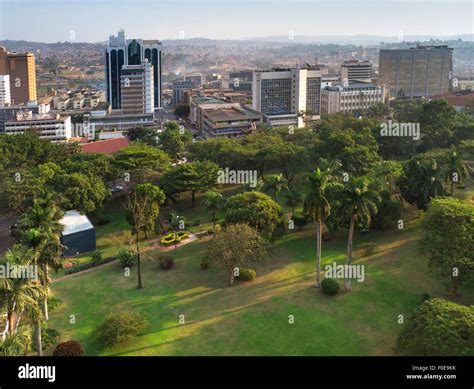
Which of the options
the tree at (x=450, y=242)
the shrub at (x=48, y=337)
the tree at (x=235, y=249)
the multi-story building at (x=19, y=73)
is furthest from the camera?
the multi-story building at (x=19, y=73)

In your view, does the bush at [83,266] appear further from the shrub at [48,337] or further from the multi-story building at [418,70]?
the multi-story building at [418,70]

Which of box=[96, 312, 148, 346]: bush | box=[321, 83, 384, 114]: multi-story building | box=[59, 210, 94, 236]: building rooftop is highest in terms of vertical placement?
box=[321, 83, 384, 114]: multi-story building

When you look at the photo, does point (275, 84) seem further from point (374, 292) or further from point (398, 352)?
point (398, 352)

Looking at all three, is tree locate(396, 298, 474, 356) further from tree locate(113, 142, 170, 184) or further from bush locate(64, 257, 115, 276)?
tree locate(113, 142, 170, 184)

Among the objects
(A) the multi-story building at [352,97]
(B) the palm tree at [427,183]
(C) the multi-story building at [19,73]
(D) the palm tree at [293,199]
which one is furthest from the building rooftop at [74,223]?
(C) the multi-story building at [19,73]

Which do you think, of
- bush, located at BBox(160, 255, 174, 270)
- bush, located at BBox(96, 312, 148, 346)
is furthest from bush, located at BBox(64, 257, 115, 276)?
bush, located at BBox(96, 312, 148, 346)
